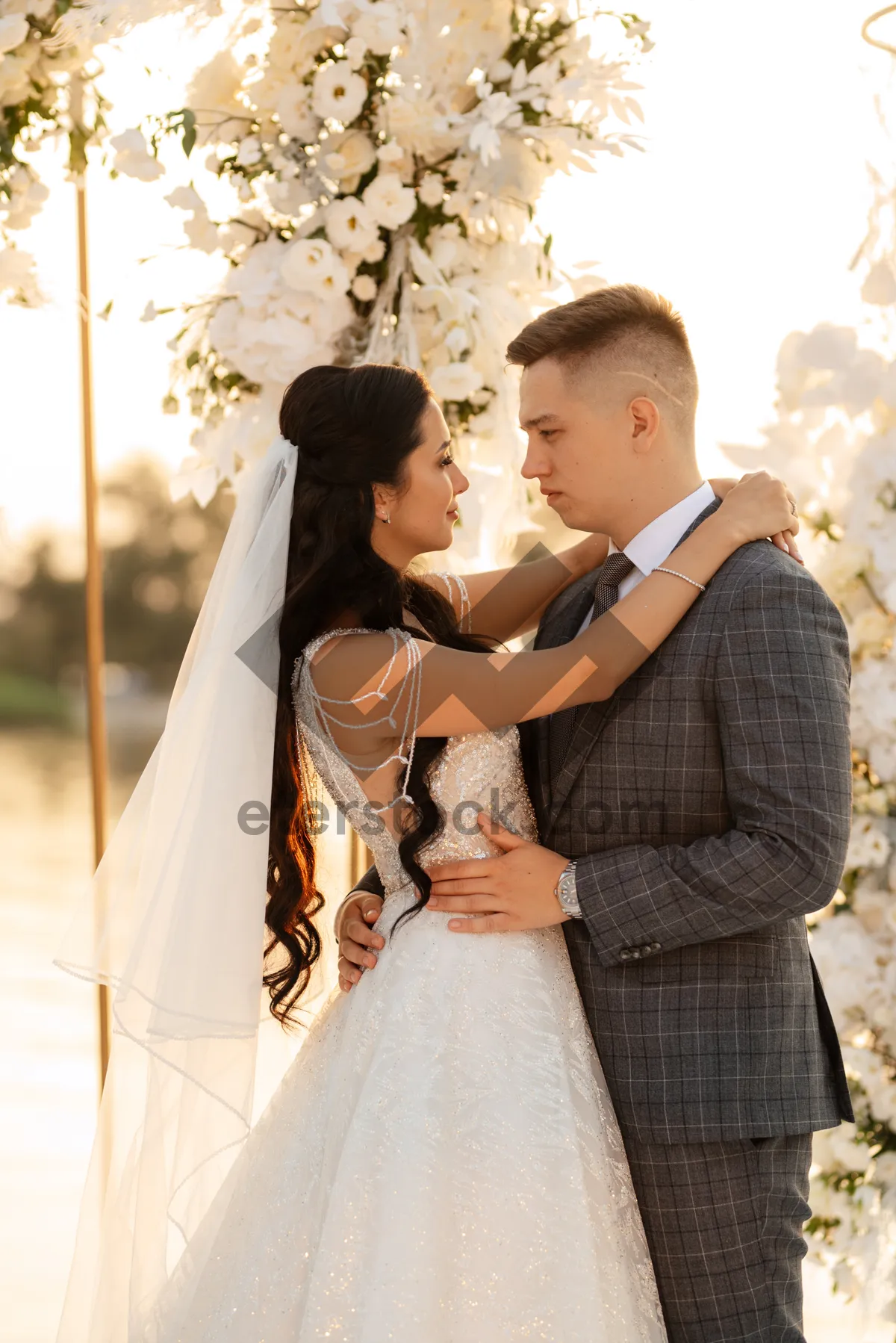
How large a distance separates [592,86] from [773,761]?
121 cm

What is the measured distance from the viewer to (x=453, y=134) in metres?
2.10

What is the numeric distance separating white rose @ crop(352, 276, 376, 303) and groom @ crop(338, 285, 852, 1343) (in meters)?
0.61

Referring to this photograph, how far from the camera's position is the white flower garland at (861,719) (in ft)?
7.08

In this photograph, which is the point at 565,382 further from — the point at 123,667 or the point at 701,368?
the point at 123,667

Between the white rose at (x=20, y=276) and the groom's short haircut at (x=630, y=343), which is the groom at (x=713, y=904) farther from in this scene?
the white rose at (x=20, y=276)

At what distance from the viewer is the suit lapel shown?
177 cm

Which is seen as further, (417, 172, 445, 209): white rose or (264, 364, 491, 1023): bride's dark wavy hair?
(417, 172, 445, 209): white rose

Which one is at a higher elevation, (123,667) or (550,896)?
(123,667)

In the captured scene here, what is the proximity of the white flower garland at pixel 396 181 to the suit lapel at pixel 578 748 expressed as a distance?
48cm

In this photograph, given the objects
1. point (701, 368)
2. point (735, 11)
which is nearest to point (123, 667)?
point (701, 368)

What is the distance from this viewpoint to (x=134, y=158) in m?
2.09

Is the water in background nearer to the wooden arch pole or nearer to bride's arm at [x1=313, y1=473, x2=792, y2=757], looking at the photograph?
the wooden arch pole

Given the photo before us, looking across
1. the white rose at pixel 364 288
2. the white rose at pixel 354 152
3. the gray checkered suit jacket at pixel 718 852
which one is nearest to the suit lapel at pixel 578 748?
the gray checkered suit jacket at pixel 718 852

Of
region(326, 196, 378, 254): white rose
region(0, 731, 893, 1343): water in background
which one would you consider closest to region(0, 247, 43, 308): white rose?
region(326, 196, 378, 254): white rose
